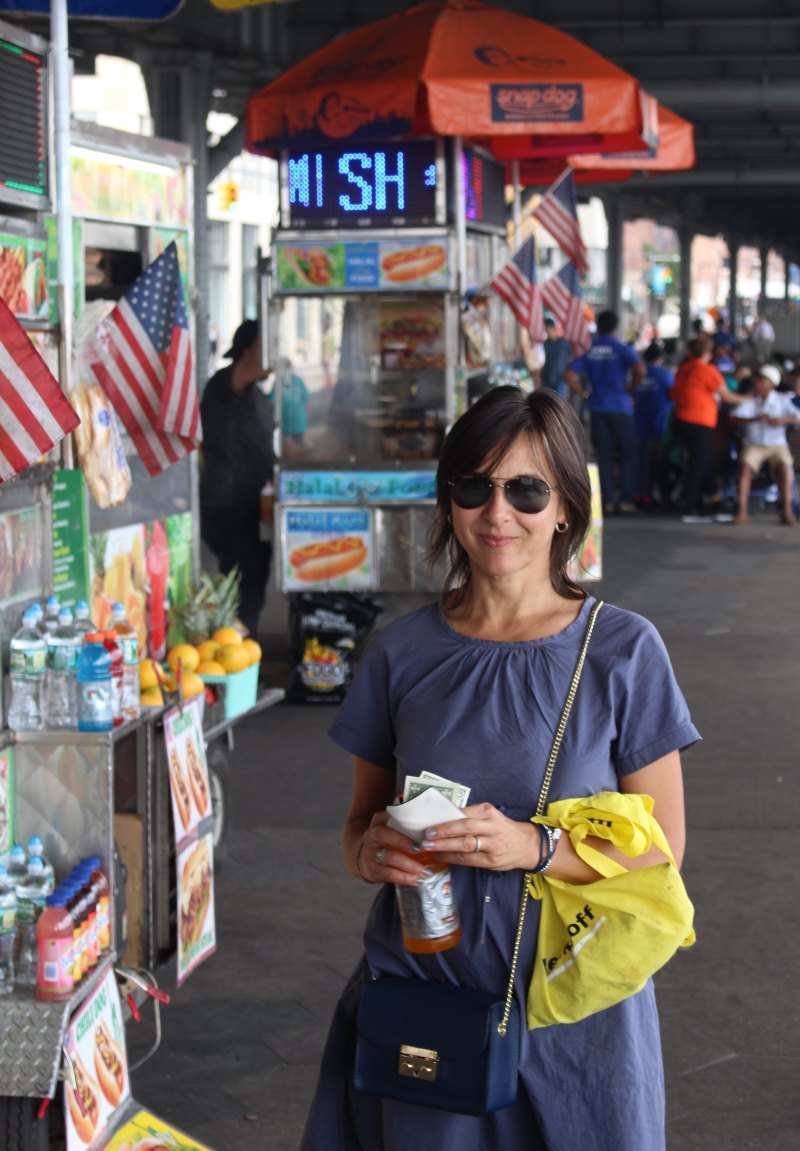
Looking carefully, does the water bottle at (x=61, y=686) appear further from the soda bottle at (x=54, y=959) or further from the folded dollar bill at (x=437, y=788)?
the folded dollar bill at (x=437, y=788)

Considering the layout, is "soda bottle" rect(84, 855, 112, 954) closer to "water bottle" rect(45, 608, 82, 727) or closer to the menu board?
"water bottle" rect(45, 608, 82, 727)

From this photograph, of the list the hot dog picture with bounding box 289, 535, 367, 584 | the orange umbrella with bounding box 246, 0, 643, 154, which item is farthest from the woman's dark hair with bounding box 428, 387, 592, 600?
the hot dog picture with bounding box 289, 535, 367, 584

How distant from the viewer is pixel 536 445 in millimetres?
2898

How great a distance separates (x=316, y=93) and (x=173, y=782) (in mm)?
5273

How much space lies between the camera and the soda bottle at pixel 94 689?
4.88 metres

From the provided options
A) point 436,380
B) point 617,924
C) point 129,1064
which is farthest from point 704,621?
point 617,924

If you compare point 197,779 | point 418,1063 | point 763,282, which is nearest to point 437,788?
point 418,1063

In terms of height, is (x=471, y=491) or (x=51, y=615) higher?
(x=471, y=491)

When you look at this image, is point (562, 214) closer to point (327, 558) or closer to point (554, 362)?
point (327, 558)

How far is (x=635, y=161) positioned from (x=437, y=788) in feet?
36.2

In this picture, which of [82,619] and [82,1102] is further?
[82,619]

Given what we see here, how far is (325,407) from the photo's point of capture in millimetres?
10047

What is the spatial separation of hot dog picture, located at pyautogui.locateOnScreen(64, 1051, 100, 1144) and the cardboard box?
109cm

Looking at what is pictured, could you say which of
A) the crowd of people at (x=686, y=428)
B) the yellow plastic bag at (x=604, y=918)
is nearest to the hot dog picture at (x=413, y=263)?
the yellow plastic bag at (x=604, y=918)
